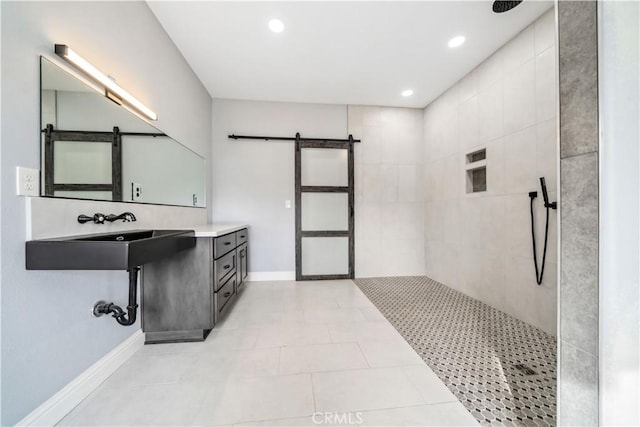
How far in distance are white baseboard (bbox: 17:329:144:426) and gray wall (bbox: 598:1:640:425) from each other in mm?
2235

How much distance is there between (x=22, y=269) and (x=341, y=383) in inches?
68.4

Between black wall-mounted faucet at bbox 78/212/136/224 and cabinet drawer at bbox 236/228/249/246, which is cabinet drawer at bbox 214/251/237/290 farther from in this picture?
black wall-mounted faucet at bbox 78/212/136/224

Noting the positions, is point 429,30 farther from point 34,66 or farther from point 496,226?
point 34,66

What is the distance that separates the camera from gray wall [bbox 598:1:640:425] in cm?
65

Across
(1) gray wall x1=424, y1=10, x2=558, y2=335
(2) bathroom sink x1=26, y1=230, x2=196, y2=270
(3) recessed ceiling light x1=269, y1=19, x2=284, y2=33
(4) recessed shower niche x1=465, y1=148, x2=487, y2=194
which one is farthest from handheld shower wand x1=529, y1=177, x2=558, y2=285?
(2) bathroom sink x1=26, y1=230, x2=196, y2=270

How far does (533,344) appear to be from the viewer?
74.2 inches

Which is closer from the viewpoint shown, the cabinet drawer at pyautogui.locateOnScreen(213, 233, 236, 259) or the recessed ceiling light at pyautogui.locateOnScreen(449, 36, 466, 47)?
the cabinet drawer at pyautogui.locateOnScreen(213, 233, 236, 259)

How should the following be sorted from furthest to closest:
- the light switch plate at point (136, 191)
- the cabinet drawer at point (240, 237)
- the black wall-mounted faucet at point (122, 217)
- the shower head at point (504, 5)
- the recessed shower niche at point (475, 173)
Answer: the recessed shower niche at point (475, 173)
the cabinet drawer at point (240, 237)
the shower head at point (504, 5)
the light switch plate at point (136, 191)
the black wall-mounted faucet at point (122, 217)

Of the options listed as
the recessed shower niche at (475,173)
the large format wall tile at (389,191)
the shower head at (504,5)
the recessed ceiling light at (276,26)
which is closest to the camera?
the shower head at (504,5)

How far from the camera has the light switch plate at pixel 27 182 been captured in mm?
1035

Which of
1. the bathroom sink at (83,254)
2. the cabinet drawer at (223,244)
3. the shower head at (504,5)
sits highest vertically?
the shower head at (504,5)

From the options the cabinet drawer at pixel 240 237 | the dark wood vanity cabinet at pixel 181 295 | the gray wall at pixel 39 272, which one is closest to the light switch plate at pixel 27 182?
the gray wall at pixel 39 272

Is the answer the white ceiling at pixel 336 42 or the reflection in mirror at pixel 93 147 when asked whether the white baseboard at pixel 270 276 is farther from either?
the white ceiling at pixel 336 42

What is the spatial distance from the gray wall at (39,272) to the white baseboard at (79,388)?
39mm
